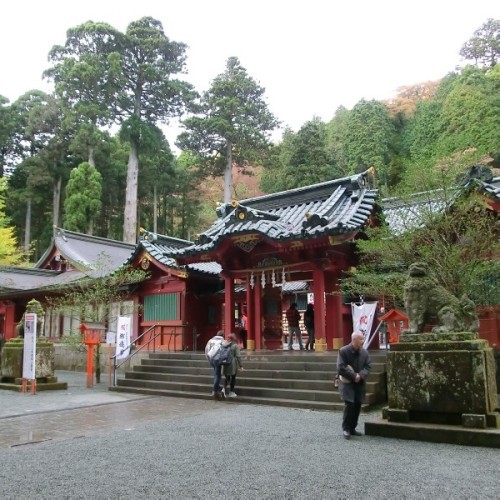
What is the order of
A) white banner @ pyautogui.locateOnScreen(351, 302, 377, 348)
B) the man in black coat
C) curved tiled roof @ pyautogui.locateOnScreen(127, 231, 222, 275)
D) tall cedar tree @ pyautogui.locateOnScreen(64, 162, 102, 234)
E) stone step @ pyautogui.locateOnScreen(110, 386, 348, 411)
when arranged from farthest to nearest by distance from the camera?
tall cedar tree @ pyautogui.locateOnScreen(64, 162, 102, 234), curved tiled roof @ pyautogui.locateOnScreen(127, 231, 222, 275), white banner @ pyautogui.locateOnScreen(351, 302, 377, 348), stone step @ pyautogui.locateOnScreen(110, 386, 348, 411), the man in black coat

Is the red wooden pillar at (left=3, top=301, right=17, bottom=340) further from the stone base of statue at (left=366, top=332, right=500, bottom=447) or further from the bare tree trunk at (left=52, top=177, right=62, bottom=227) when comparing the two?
the stone base of statue at (left=366, top=332, right=500, bottom=447)

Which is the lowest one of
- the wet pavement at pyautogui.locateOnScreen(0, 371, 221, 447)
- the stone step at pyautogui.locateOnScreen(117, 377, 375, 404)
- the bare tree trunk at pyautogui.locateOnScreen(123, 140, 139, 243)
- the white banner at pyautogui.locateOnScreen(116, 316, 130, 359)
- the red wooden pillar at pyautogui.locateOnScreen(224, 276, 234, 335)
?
the wet pavement at pyautogui.locateOnScreen(0, 371, 221, 447)

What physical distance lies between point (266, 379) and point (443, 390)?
552cm

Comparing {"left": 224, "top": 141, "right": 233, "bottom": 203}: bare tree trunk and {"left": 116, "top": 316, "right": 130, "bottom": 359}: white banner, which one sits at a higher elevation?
{"left": 224, "top": 141, "right": 233, "bottom": 203}: bare tree trunk

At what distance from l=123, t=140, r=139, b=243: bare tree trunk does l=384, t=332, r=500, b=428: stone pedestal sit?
99.7 ft

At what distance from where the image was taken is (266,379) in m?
11.4

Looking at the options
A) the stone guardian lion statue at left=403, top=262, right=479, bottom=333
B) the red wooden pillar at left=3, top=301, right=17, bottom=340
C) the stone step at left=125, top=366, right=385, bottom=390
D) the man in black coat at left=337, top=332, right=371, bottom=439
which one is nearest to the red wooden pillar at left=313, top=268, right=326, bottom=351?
the stone step at left=125, top=366, right=385, bottom=390

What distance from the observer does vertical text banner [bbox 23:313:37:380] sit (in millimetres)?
12767

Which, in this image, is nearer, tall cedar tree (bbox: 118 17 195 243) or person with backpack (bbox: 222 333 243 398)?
person with backpack (bbox: 222 333 243 398)

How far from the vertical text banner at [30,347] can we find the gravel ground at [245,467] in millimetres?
6261

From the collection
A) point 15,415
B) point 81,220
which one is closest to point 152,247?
point 15,415

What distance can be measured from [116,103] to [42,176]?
26.8ft

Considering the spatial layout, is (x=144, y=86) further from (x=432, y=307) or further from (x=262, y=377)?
(x=432, y=307)

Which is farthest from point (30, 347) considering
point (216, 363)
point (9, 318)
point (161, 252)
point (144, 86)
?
point (144, 86)
